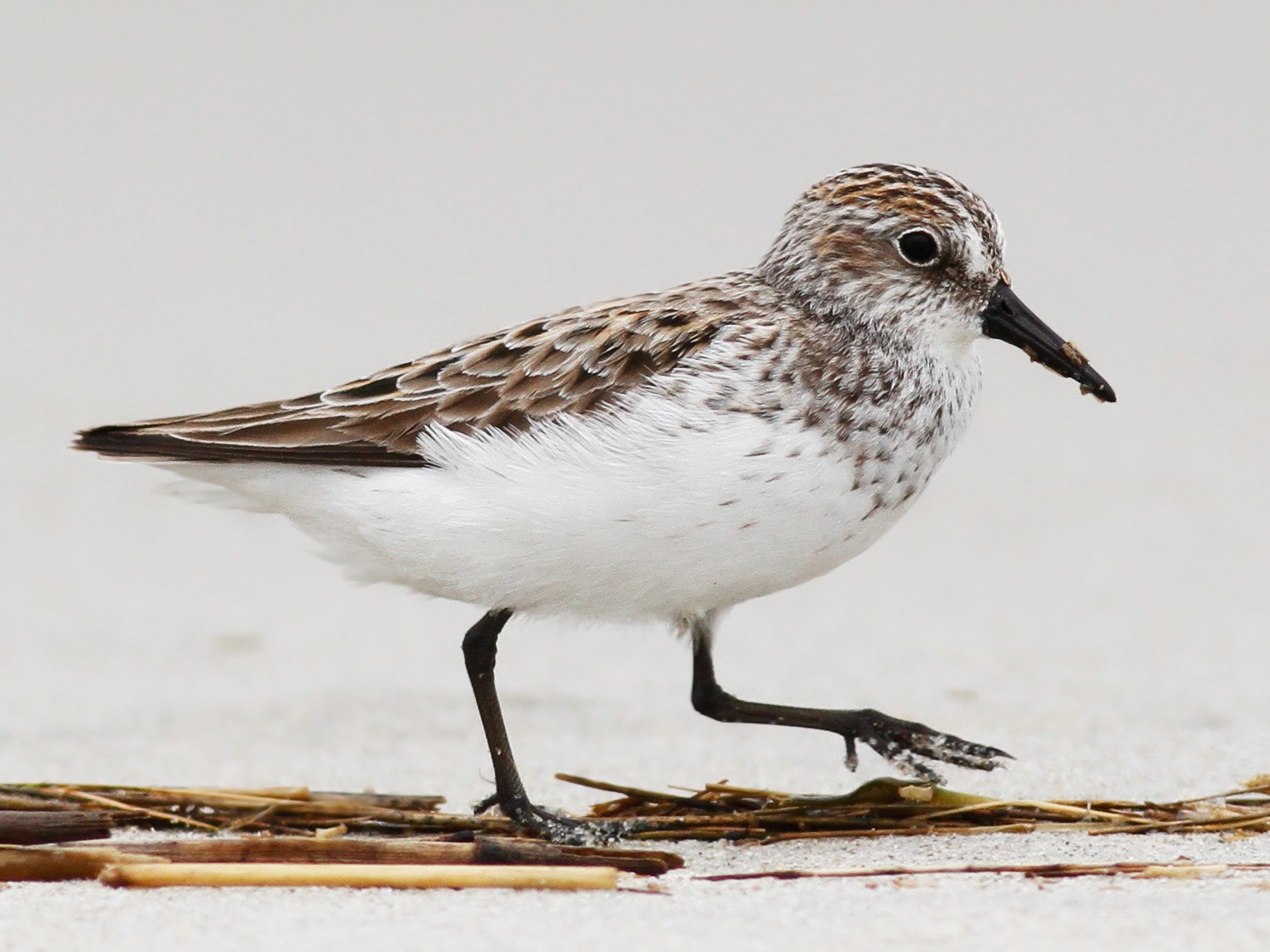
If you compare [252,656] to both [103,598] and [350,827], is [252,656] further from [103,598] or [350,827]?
[350,827]

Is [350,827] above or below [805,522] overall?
below

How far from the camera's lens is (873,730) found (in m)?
5.19

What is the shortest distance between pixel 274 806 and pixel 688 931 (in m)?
2.06

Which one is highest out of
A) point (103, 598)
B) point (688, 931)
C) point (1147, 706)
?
point (103, 598)

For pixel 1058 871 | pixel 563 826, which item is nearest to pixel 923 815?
pixel 1058 871

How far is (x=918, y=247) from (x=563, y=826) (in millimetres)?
1992

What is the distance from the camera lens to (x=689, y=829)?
15.9 ft

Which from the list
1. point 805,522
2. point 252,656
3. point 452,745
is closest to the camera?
point 805,522

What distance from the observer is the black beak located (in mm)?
5238

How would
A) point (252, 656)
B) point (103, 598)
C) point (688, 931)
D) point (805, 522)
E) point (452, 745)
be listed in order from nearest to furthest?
point (688, 931) → point (805, 522) → point (452, 745) → point (252, 656) → point (103, 598)

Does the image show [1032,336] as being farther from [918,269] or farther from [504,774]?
[504,774]

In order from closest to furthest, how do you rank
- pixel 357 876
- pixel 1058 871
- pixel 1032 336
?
1. pixel 357 876
2. pixel 1058 871
3. pixel 1032 336

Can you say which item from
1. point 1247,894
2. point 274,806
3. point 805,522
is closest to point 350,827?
point 274,806

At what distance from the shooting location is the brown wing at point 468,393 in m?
4.98
